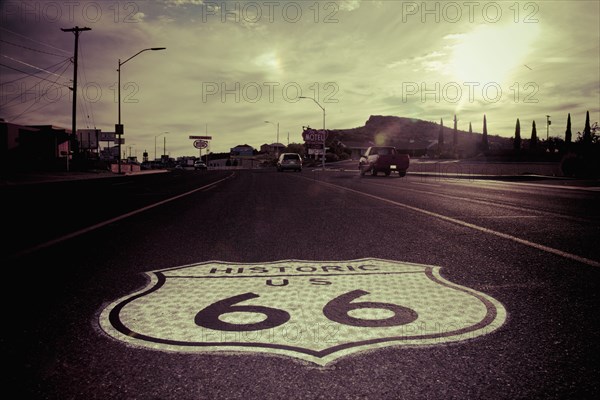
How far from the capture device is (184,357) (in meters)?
2.32

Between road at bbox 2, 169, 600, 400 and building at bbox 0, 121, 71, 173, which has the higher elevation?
building at bbox 0, 121, 71, 173

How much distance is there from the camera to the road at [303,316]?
6.88 feet

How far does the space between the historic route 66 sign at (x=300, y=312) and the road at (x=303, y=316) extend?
0.05ft

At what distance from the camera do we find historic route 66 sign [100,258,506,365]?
250 centimetres

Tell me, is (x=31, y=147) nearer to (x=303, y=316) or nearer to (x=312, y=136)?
(x=303, y=316)

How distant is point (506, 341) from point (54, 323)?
8.78 feet

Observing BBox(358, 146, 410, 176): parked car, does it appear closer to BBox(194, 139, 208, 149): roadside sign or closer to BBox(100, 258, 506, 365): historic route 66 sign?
BBox(100, 258, 506, 365): historic route 66 sign

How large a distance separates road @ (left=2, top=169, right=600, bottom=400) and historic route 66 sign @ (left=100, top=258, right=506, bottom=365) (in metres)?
0.01

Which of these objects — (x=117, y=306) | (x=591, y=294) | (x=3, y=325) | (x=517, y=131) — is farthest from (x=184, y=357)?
(x=517, y=131)

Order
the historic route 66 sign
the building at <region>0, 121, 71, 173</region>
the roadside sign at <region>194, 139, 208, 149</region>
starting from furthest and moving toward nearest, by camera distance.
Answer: the roadside sign at <region>194, 139, 208, 149</region>
the building at <region>0, 121, 71, 173</region>
the historic route 66 sign

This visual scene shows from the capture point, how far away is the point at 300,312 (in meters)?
2.95

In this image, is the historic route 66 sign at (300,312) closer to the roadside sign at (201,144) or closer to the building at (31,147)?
the building at (31,147)

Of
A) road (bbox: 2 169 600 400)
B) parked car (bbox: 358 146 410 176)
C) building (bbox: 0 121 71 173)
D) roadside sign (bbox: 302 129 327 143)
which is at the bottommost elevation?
road (bbox: 2 169 600 400)

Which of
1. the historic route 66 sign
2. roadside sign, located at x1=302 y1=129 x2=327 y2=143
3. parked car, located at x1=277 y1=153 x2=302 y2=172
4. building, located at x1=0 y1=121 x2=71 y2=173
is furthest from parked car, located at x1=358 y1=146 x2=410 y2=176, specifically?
roadside sign, located at x1=302 y1=129 x2=327 y2=143
